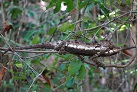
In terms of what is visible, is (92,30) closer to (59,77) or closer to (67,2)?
(67,2)

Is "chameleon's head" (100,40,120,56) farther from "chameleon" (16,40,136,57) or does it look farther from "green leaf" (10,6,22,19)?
"green leaf" (10,6,22,19)

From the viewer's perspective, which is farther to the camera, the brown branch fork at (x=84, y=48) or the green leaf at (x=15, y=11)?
the green leaf at (x=15, y=11)

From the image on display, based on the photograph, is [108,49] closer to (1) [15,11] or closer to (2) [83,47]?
(2) [83,47]

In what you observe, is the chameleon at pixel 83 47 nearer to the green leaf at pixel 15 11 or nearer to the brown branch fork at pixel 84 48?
the brown branch fork at pixel 84 48

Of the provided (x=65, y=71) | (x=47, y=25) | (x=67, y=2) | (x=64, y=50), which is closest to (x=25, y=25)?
(x=47, y=25)

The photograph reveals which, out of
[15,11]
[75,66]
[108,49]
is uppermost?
[15,11]

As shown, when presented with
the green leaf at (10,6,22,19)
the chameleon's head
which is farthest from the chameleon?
the green leaf at (10,6,22,19)

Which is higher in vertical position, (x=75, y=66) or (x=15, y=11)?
(x=15, y=11)

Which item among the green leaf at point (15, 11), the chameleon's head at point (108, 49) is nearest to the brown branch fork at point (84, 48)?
the chameleon's head at point (108, 49)

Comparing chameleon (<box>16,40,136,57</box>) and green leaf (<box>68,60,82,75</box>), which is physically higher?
chameleon (<box>16,40,136,57</box>)

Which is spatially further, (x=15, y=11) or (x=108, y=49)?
(x=15, y=11)

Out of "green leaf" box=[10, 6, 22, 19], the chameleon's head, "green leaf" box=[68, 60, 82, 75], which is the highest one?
"green leaf" box=[10, 6, 22, 19]

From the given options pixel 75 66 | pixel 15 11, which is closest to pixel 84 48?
pixel 75 66
